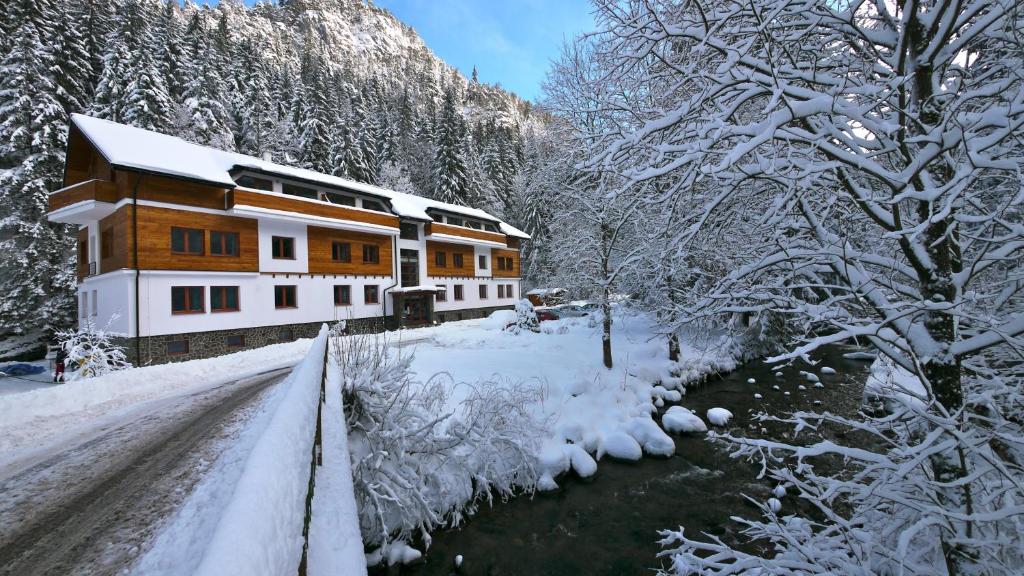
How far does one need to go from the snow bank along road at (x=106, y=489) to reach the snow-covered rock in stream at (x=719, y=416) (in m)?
11.9

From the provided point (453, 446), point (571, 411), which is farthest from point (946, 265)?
point (571, 411)

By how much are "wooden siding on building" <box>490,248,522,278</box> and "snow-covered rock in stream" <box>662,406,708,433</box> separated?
86.1ft

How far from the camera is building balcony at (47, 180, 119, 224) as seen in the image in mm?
16531

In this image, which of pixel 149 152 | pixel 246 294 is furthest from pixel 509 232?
pixel 149 152

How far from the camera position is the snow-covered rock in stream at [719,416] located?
37.7 feet

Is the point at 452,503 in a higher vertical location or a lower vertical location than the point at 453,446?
lower

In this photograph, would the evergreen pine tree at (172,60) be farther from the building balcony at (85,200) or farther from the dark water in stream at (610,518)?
the dark water in stream at (610,518)

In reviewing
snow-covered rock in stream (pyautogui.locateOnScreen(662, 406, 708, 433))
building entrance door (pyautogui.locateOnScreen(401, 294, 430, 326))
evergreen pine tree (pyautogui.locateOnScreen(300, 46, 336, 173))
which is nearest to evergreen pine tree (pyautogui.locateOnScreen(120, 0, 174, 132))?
evergreen pine tree (pyautogui.locateOnScreen(300, 46, 336, 173))

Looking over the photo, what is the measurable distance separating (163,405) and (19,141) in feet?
85.2

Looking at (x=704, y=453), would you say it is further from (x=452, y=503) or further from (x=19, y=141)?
(x=19, y=141)

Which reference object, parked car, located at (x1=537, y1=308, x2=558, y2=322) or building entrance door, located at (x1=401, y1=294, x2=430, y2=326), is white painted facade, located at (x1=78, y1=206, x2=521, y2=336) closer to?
building entrance door, located at (x1=401, y1=294, x2=430, y2=326)

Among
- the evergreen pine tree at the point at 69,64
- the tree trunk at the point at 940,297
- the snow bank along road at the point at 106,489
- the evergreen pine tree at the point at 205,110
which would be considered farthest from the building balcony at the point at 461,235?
the tree trunk at the point at 940,297

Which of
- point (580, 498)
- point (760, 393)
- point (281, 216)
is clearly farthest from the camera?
point (281, 216)

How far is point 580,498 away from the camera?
322 inches
